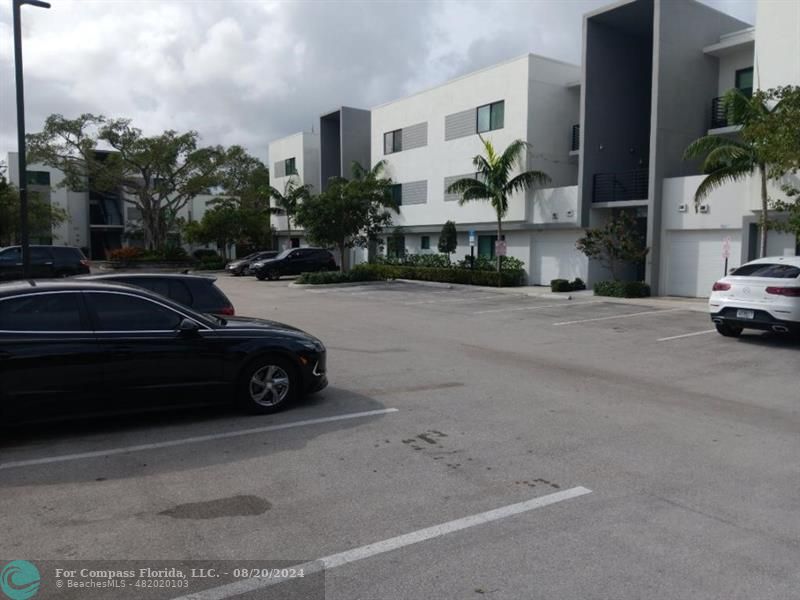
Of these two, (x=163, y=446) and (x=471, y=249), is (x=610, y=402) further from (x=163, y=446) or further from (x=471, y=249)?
(x=471, y=249)

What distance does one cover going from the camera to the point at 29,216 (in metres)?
46.8

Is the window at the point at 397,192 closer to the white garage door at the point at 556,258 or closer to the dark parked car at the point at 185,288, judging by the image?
the white garage door at the point at 556,258

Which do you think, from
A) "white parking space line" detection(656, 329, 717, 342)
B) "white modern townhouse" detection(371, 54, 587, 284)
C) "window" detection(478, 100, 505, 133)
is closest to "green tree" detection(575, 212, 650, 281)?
"white modern townhouse" detection(371, 54, 587, 284)

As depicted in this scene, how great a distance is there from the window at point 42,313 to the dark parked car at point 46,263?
59.5ft

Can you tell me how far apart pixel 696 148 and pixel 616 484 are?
59.4ft

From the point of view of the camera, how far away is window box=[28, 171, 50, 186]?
6101 cm

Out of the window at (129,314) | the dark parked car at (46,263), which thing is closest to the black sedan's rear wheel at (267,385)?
the window at (129,314)

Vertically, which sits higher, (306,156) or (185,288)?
(306,156)

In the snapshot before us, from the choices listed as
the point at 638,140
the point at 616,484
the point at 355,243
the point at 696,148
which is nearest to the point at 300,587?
the point at 616,484

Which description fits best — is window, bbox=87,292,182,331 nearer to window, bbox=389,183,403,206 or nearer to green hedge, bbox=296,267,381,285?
green hedge, bbox=296,267,381,285

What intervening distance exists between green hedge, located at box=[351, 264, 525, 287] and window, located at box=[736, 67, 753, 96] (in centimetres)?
1067

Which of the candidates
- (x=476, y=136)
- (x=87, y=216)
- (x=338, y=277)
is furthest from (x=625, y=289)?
(x=87, y=216)

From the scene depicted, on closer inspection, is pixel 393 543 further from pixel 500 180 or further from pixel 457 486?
pixel 500 180

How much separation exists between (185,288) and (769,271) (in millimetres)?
10519
